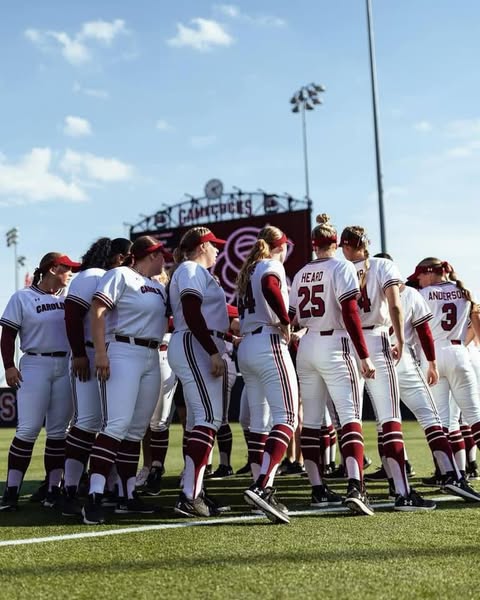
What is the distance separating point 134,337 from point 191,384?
51 cm

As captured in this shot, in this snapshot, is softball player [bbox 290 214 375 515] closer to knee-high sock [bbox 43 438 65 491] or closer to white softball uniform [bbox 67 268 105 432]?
white softball uniform [bbox 67 268 105 432]

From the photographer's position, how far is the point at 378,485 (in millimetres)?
6777

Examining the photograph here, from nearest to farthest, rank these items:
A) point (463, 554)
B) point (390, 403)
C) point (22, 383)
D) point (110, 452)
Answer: point (463, 554), point (110, 452), point (390, 403), point (22, 383)

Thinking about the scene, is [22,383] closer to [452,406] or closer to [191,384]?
[191,384]

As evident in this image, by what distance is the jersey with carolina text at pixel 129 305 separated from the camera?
4949 millimetres

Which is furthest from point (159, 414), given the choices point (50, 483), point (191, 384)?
point (191, 384)

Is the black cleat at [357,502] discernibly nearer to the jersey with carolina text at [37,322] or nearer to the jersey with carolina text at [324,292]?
the jersey with carolina text at [324,292]

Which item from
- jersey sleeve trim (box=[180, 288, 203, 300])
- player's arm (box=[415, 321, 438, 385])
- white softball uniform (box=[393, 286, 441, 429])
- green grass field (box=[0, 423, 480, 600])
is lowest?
green grass field (box=[0, 423, 480, 600])

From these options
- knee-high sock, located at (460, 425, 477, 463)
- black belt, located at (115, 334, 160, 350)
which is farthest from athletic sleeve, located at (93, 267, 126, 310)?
knee-high sock, located at (460, 425, 477, 463)

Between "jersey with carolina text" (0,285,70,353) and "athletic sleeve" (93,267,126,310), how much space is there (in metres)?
0.89

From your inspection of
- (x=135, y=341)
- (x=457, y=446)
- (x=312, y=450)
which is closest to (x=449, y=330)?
(x=457, y=446)

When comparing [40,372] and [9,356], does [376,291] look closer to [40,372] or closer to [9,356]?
[40,372]

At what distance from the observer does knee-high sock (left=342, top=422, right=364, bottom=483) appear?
16.5 ft

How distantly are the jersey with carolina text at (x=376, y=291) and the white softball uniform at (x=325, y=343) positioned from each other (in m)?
0.34
